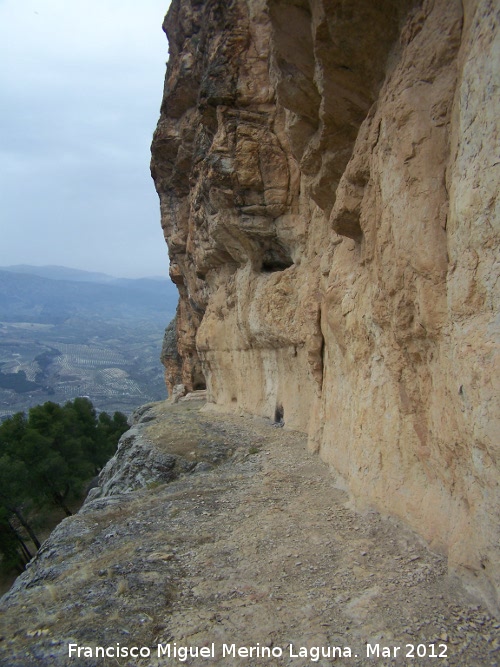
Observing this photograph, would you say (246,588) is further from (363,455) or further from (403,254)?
(403,254)

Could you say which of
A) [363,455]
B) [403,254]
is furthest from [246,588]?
[403,254]

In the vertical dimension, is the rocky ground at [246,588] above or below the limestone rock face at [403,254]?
below

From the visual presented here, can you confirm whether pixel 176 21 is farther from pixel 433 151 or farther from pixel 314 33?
pixel 433 151

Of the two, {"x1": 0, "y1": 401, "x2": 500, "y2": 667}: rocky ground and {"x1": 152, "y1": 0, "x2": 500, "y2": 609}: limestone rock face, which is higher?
{"x1": 152, "y1": 0, "x2": 500, "y2": 609}: limestone rock face

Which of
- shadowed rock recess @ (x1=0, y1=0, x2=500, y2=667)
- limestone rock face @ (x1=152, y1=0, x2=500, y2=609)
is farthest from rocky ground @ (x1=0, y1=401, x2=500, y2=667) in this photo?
limestone rock face @ (x1=152, y1=0, x2=500, y2=609)

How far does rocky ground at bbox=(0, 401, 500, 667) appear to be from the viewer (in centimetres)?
418

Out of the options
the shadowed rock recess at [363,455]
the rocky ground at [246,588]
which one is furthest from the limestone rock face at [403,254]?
the rocky ground at [246,588]

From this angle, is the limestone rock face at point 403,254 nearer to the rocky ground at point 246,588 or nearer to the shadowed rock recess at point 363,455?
the shadowed rock recess at point 363,455

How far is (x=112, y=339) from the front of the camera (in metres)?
184

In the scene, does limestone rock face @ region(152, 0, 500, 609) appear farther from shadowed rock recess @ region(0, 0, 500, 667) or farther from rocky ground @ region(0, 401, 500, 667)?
rocky ground @ region(0, 401, 500, 667)

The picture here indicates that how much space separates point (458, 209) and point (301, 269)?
9762 mm

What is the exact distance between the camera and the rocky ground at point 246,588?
4.18m

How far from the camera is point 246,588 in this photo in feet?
17.9

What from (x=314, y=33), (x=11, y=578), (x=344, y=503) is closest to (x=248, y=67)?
(x=314, y=33)
